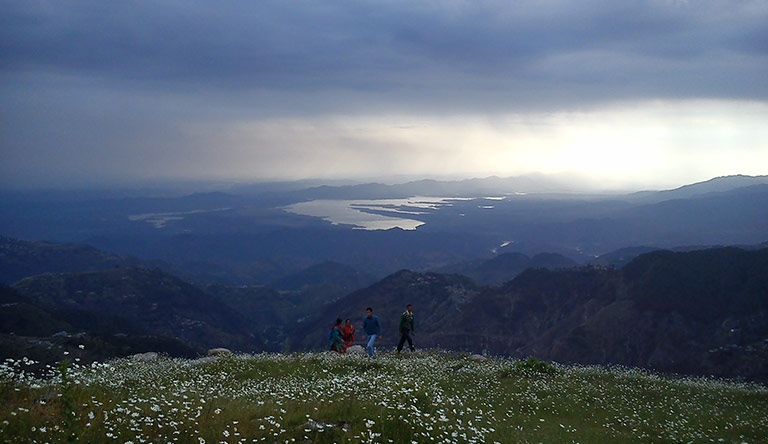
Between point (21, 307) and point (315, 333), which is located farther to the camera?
point (315, 333)

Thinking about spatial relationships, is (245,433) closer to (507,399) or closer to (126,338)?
(507,399)

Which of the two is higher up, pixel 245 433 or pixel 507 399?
pixel 245 433

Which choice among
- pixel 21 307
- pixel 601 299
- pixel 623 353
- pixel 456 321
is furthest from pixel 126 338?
pixel 601 299

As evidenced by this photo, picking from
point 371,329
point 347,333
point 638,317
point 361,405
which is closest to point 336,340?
point 347,333

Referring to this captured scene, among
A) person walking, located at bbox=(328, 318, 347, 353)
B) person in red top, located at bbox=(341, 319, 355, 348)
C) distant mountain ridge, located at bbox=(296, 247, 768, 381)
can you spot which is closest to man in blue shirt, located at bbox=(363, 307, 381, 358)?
person in red top, located at bbox=(341, 319, 355, 348)

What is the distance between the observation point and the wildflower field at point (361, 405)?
8633mm

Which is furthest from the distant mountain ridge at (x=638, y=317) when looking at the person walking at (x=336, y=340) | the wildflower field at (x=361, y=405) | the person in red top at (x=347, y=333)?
the person walking at (x=336, y=340)

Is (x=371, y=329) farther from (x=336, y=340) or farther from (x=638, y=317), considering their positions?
(x=638, y=317)

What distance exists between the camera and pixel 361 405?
10.9 meters

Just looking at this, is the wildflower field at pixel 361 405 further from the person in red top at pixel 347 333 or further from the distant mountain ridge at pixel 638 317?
the distant mountain ridge at pixel 638 317

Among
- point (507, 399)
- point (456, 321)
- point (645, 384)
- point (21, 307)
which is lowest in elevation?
point (456, 321)

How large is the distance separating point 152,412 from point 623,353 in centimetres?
10393

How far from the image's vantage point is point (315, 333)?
197750 mm

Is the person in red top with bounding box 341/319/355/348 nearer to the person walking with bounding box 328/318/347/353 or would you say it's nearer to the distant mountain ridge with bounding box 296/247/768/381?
the person walking with bounding box 328/318/347/353
